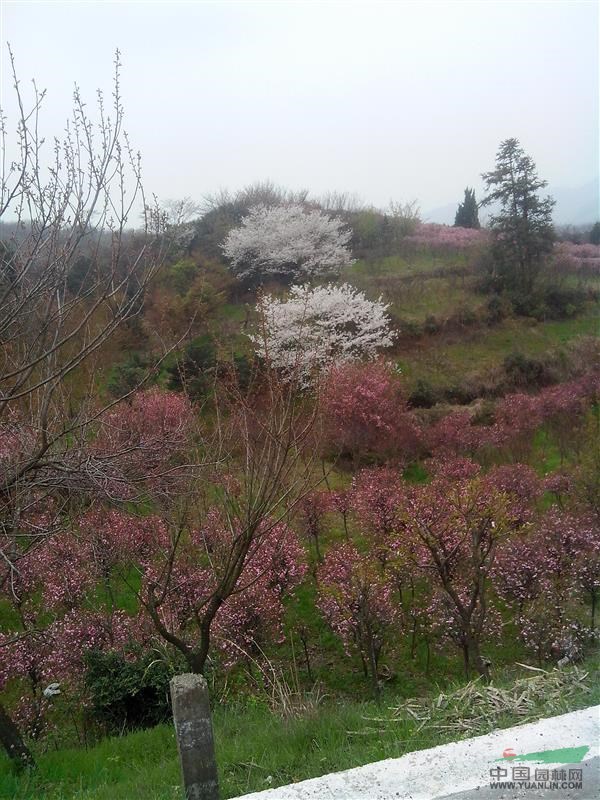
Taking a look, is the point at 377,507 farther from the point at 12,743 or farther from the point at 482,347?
the point at 482,347

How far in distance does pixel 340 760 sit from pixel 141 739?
88.7 inches

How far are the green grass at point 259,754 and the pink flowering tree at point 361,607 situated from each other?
272 cm

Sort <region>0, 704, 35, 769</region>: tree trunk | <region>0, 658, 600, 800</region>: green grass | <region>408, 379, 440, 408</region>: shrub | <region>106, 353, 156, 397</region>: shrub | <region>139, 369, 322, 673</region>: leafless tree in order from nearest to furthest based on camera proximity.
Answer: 1. <region>0, 658, 600, 800</region>: green grass
2. <region>139, 369, 322, 673</region>: leafless tree
3. <region>0, 704, 35, 769</region>: tree trunk
4. <region>106, 353, 156, 397</region>: shrub
5. <region>408, 379, 440, 408</region>: shrub

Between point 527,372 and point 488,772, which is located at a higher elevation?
point 527,372

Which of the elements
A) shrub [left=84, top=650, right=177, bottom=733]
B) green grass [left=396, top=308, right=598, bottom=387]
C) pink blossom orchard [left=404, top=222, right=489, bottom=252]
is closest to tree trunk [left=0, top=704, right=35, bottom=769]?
shrub [left=84, top=650, right=177, bottom=733]

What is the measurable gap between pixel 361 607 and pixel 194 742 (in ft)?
15.7

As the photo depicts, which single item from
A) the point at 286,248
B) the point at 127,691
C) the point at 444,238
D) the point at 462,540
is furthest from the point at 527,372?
the point at 127,691

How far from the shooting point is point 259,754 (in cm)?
318

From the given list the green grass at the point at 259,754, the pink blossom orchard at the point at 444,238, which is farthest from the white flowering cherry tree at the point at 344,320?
the green grass at the point at 259,754

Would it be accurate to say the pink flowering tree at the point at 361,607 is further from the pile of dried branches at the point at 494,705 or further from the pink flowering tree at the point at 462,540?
the pile of dried branches at the point at 494,705

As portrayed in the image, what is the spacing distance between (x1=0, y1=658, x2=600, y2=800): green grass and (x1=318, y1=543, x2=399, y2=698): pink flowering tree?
272 cm

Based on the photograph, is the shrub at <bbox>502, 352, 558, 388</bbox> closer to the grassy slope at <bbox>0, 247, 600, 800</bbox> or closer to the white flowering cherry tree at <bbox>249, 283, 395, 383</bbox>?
the white flowering cherry tree at <bbox>249, 283, 395, 383</bbox>

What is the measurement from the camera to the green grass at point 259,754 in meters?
2.92

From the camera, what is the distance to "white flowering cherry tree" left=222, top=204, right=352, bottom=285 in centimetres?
2448
